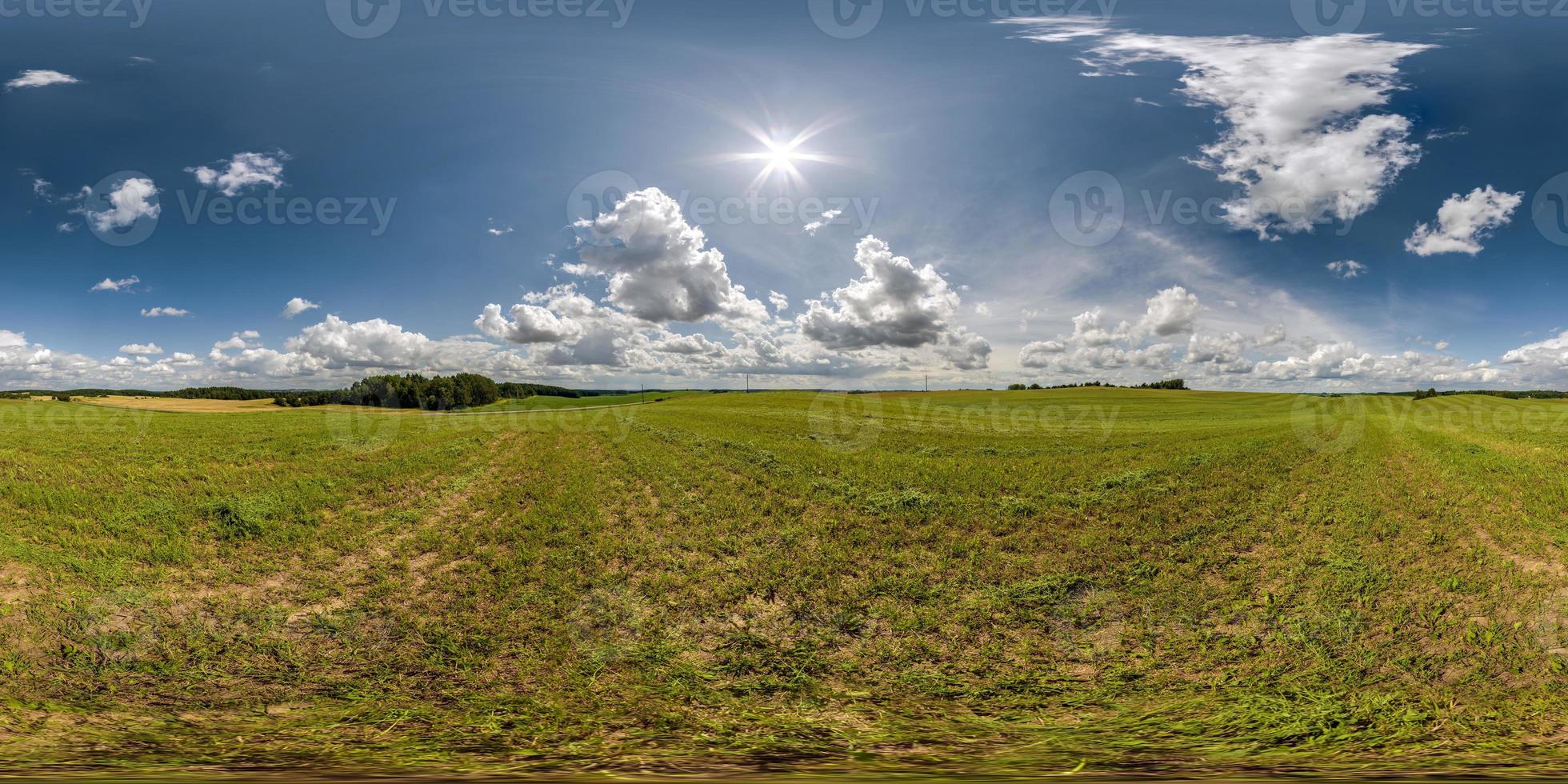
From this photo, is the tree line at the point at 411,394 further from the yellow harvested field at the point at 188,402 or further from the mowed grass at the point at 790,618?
the mowed grass at the point at 790,618

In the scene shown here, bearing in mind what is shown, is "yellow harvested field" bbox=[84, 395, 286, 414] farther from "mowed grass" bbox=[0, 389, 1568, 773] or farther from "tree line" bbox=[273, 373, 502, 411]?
"mowed grass" bbox=[0, 389, 1568, 773]

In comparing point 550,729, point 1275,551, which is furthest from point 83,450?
point 1275,551

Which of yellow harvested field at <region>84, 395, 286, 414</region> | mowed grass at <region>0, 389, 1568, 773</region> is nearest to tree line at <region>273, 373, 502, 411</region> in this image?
yellow harvested field at <region>84, 395, 286, 414</region>

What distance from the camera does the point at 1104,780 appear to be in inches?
137

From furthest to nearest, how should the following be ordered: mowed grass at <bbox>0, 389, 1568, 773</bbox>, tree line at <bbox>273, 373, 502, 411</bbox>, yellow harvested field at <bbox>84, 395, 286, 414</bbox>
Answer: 1. tree line at <bbox>273, 373, 502, 411</bbox>
2. yellow harvested field at <bbox>84, 395, 286, 414</bbox>
3. mowed grass at <bbox>0, 389, 1568, 773</bbox>

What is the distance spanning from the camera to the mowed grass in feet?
13.4

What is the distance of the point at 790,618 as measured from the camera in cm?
621

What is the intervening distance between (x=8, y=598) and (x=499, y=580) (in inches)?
206

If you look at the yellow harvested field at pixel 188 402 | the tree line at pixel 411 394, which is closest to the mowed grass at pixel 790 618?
the yellow harvested field at pixel 188 402

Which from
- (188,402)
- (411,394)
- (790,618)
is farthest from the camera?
(411,394)

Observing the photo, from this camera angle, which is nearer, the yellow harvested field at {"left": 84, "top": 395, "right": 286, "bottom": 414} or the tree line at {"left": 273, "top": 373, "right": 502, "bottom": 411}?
the yellow harvested field at {"left": 84, "top": 395, "right": 286, "bottom": 414}

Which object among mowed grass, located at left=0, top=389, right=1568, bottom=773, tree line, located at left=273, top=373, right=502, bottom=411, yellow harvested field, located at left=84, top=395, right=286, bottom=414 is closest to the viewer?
mowed grass, located at left=0, top=389, right=1568, bottom=773

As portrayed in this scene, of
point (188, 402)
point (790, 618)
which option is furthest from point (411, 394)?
point (790, 618)

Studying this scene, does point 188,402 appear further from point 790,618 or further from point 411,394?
point 790,618
